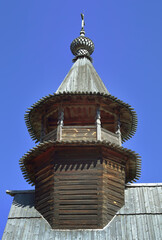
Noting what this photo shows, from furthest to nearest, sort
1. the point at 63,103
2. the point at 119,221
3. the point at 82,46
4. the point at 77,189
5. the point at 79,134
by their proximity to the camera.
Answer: the point at 82,46
the point at 63,103
the point at 79,134
the point at 77,189
the point at 119,221

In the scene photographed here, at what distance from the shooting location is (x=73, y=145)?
15.1 metres

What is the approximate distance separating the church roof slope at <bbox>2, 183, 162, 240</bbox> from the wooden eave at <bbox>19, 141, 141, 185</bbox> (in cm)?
84

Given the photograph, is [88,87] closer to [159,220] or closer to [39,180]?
[39,180]

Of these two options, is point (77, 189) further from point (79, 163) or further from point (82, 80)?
point (82, 80)

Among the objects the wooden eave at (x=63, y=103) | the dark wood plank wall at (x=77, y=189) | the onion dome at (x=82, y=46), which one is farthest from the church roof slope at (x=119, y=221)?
the onion dome at (x=82, y=46)

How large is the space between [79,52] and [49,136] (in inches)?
253

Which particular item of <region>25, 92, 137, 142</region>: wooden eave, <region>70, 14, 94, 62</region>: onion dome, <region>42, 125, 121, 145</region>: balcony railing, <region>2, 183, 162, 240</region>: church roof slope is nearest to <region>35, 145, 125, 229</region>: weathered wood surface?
<region>2, 183, 162, 240</region>: church roof slope

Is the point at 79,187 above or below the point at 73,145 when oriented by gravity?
below

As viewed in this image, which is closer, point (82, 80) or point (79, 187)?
point (79, 187)

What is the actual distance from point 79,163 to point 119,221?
100 inches

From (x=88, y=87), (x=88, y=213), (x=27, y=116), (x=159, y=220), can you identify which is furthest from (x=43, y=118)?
(x=159, y=220)

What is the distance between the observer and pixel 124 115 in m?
17.3

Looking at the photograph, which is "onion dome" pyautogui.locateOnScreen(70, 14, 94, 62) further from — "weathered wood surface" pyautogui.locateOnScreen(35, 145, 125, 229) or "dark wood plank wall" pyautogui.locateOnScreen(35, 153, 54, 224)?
"dark wood plank wall" pyautogui.locateOnScreen(35, 153, 54, 224)

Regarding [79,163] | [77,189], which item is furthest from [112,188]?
[79,163]
